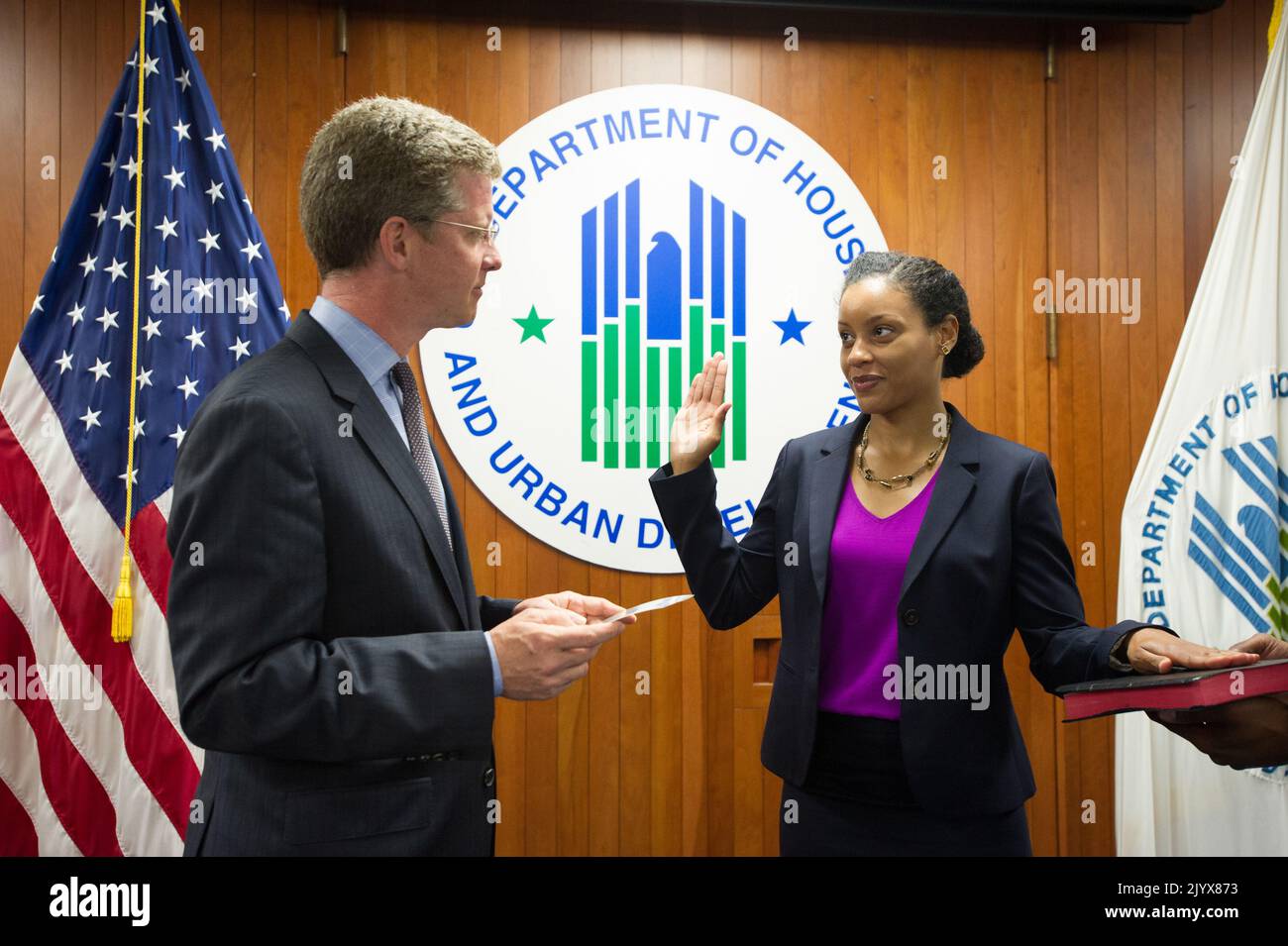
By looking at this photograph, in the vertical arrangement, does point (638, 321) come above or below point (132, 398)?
above

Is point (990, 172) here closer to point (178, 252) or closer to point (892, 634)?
point (892, 634)

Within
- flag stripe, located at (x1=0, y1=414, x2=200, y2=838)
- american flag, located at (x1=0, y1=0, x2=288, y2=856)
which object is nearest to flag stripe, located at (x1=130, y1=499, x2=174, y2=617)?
american flag, located at (x1=0, y1=0, x2=288, y2=856)

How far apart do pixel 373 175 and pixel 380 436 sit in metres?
0.40

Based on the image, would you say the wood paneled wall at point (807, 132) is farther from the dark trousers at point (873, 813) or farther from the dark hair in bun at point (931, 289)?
the dark trousers at point (873, 813)

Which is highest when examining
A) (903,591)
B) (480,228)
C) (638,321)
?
(638,321)

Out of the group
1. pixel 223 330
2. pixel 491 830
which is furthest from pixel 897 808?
pixel 223 330

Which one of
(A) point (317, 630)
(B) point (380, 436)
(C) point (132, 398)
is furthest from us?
(C) point (132, 398)

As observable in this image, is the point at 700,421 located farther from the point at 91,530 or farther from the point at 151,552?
the point at 91,530

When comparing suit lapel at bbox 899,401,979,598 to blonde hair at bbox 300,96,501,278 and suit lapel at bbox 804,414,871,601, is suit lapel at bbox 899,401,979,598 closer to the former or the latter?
suit lapel at bbox 804,414,871,601

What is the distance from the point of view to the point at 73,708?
2.46 m

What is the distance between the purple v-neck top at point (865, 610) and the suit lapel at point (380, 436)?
A: 0.77m

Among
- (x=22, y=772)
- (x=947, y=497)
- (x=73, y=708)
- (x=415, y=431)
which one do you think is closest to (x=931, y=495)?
(x=947, y=497)

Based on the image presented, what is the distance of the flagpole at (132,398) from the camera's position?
2406 mm
